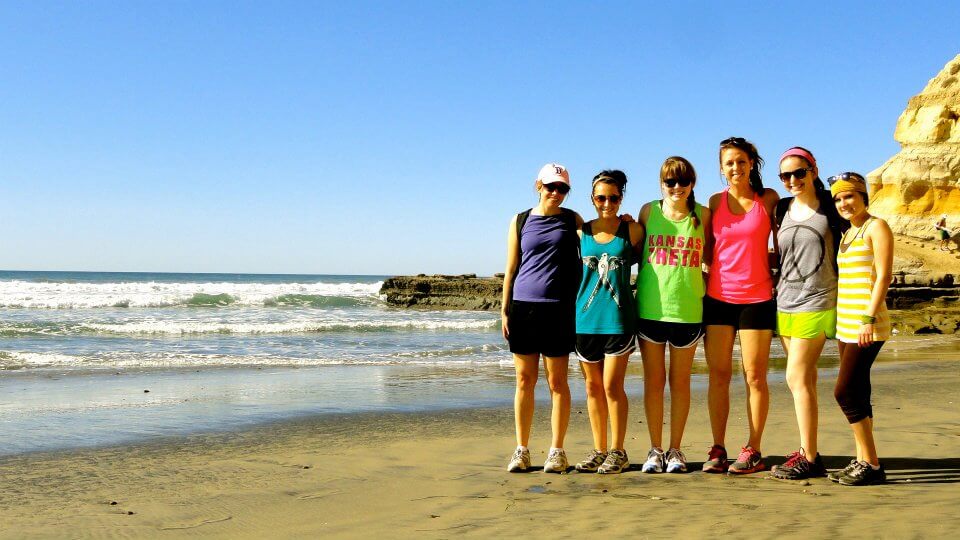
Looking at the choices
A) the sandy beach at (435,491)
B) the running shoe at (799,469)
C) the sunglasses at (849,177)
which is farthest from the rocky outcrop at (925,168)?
the running shoe at (799,469)

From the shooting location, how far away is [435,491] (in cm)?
431

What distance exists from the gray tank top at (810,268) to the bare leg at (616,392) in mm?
959

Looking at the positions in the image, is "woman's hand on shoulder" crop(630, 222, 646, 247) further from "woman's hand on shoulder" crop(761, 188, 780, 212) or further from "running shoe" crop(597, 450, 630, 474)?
"running shoe" crop(597, 450, 630, 474)

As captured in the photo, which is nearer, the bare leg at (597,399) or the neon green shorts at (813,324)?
the neon green shorts at (813,324)

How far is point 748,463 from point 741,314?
87 centimetres

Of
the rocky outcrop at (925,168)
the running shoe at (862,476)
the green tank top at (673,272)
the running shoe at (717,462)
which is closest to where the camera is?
the running shoe at (862,476)

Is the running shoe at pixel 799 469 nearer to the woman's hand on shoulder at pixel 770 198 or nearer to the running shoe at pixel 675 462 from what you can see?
the running shoe at pixel 675 462

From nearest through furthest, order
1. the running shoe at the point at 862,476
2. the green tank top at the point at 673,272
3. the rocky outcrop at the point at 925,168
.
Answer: the running shoe at the point at 862,476, the green tank top at the point at 673,272, the rocky outcrop at the point at 925,168

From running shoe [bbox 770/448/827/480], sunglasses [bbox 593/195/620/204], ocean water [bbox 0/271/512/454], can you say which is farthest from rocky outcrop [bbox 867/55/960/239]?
sunglasses [bbox 593/195/620/204]

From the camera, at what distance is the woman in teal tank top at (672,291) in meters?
4.42

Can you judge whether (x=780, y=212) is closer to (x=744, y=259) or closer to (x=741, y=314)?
(x=744, y=259)

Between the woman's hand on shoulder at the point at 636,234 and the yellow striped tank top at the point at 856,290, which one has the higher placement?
the woman's hand on shoulder at the point at 636,234

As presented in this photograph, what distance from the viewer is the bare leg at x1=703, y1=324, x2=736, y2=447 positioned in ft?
14.7

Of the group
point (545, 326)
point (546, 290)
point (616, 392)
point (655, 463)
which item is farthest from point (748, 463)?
point (546, 290)
